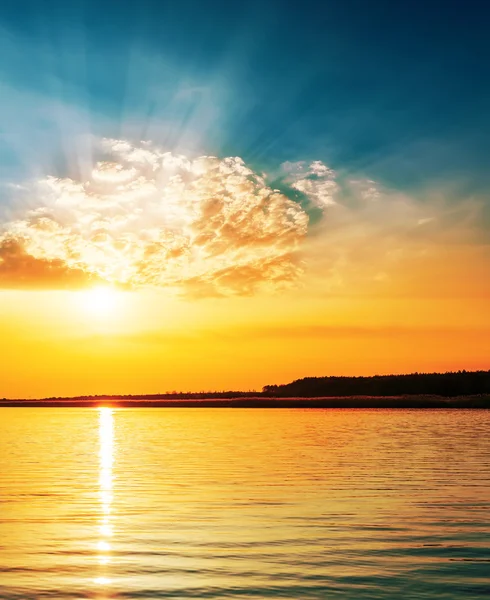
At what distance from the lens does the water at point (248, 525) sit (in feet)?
53.8

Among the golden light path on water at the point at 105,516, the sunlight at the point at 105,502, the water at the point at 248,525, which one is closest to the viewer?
the water at the point at 248,525

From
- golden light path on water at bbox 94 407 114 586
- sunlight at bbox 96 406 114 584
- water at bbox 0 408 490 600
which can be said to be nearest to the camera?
water at bbox 0 408 490 600

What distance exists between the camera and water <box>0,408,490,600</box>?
646 inches

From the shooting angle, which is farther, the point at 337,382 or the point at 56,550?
the point at 337,382

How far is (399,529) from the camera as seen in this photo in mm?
22500

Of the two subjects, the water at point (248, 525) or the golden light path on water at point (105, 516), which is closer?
the water at point (248, 525)

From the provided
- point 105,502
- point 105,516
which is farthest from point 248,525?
point 105,502

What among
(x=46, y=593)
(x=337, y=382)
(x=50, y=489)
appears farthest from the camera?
(x=337, y=382)

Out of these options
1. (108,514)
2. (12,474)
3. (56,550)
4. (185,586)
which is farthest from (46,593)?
(12,474)

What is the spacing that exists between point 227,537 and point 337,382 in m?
177

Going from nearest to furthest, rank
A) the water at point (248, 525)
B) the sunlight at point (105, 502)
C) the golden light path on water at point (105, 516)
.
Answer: the water at point (248, 525) → the golden light path on water at point (105, 516) → the sunlight at point (105, 502)

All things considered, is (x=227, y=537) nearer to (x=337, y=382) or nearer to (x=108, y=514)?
(x=108, y=514)

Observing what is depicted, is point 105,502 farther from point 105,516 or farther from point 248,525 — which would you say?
point 248,525

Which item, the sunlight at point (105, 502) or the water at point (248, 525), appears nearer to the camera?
the water at point (248, 525)
